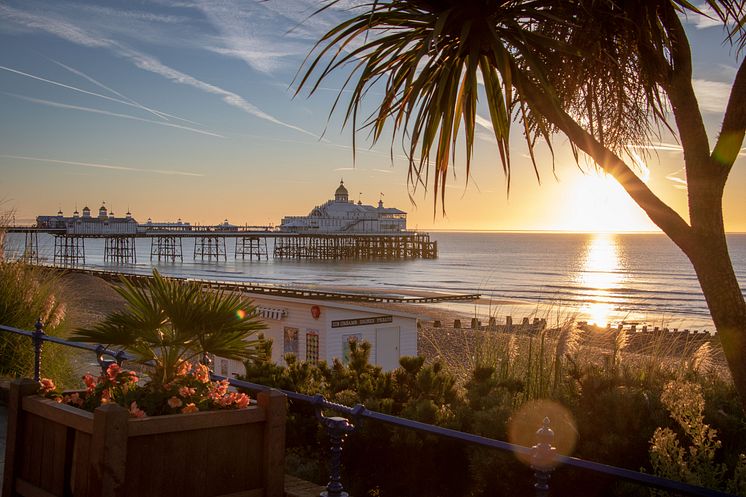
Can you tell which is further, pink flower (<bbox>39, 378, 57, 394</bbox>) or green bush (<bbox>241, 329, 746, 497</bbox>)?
green bush (<bbox>241, 329, 746, 497</bbox>)

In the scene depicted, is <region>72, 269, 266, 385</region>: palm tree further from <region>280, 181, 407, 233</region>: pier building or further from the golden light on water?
<region>280, 181, 407, 233</region>: pier building

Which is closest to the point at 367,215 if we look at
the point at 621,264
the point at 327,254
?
the point at 327,254

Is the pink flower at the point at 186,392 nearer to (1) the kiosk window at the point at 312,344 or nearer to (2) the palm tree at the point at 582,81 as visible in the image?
(2) the palm tree at the point at 582,81

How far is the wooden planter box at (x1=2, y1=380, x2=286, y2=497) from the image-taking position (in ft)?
10.3

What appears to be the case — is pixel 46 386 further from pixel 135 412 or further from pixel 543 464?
pixel 543 464

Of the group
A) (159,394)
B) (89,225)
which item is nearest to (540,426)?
(159,394)

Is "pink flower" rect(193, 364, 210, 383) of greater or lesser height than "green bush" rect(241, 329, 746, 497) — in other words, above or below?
above

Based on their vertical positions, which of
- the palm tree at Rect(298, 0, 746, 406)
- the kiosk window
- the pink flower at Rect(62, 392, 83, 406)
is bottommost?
the kiosk window

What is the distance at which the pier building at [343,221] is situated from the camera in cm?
14450

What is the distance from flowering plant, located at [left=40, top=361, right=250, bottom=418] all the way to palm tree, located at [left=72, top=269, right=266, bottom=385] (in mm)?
115

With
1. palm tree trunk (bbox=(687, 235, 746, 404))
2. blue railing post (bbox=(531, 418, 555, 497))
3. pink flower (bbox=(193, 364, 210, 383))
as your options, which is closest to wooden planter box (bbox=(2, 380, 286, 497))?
pink flower (bbox=(193, 364, 210, 383))

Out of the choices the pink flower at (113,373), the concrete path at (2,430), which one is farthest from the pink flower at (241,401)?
the concrete path at (2,430)

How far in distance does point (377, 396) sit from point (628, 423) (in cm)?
200

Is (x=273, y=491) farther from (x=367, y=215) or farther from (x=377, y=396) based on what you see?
(x=367, y=215)
